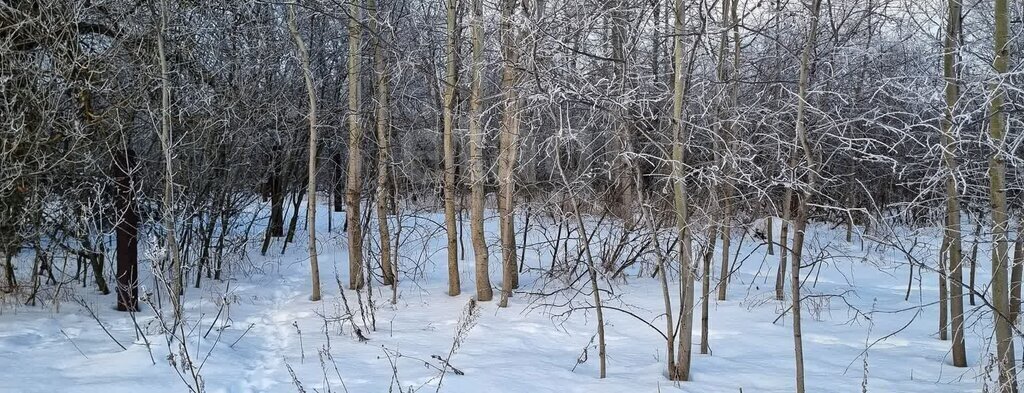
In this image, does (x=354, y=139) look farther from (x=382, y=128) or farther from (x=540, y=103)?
(x=540, y=103)

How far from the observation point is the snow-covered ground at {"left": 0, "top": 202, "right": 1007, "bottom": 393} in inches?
233

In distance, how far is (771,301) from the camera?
408 inches

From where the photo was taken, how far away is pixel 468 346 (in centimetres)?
759

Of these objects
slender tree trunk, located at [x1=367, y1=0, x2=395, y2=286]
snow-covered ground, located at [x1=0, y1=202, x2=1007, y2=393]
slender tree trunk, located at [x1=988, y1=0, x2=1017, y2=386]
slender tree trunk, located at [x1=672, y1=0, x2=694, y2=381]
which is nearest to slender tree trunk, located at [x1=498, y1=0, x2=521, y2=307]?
snow-covered ground, located at [x1=0, y1=202, x2=1007, y2=393]

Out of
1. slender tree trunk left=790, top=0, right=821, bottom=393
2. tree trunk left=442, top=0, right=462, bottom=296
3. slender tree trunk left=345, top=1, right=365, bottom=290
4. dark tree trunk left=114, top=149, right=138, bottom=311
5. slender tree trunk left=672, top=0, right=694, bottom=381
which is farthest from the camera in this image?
slender tree trunk left=345, top=1, right=365, bottom=290

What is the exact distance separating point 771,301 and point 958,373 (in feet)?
11.8

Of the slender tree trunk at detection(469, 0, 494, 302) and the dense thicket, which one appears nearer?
the dense thicket

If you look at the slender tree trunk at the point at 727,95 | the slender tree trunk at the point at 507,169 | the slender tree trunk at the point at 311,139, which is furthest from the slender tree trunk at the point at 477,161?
the slender tree trunk at the point at 727,95

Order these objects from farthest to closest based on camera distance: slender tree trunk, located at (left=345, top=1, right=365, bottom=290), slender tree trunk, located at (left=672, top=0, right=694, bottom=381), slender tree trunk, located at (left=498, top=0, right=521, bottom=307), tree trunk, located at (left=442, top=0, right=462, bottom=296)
→ slender tree trunk, located at (left=345, top=1, right=365, bottom=290), tree trunk, located at (left=442, top=0, right=462, bottom=296), slender tree trunk, located at (left=498, top=0, right=521, bottom=307), slender tree trunk, located at (left=672, top=0, right=694, bottom=381)

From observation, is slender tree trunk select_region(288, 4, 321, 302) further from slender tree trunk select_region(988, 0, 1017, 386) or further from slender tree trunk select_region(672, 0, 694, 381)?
slender tree trunk select_region(988, 0, 1017, 386)

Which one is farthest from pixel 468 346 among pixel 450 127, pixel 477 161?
Result: pixel 450 127

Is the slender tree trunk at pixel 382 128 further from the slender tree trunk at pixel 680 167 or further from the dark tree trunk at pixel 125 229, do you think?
the slender tree trunk at pixel 680 167

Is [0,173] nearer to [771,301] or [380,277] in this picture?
[380,277]

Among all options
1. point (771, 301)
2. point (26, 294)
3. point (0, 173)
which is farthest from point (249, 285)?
point (771, 301)
